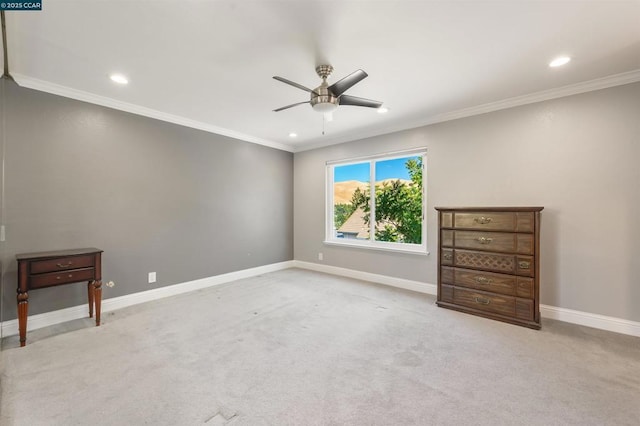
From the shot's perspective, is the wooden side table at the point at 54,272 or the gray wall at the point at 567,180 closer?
the wooden side table at the point at 54,272

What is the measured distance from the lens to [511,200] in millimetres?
3230

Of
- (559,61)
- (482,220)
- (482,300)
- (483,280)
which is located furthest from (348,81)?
(482,300)

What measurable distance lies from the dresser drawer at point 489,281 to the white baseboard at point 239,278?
543 mm

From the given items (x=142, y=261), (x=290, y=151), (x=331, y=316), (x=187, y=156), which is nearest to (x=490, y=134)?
(x=331, y=316)

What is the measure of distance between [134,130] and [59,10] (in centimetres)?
179

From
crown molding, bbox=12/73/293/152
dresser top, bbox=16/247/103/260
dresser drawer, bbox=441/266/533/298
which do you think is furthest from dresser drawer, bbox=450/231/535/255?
dresser top, bbox=16/247/103/260

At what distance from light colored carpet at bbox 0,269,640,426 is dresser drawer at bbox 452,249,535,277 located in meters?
0.57

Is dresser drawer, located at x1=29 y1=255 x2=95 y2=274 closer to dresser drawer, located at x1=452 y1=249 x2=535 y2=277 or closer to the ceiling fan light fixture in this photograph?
the ceiling fan light fixture

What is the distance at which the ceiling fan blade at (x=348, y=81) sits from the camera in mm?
2066

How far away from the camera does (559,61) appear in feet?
7.78

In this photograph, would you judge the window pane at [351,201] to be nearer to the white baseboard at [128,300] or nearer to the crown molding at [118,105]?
the white baseboard at [128,300]

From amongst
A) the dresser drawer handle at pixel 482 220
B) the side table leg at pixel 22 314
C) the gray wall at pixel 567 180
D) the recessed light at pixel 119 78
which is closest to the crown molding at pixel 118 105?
the recessed light at pixel 119 78

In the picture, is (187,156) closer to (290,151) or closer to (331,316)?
(290,151)

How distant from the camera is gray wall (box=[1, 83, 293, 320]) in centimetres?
266
